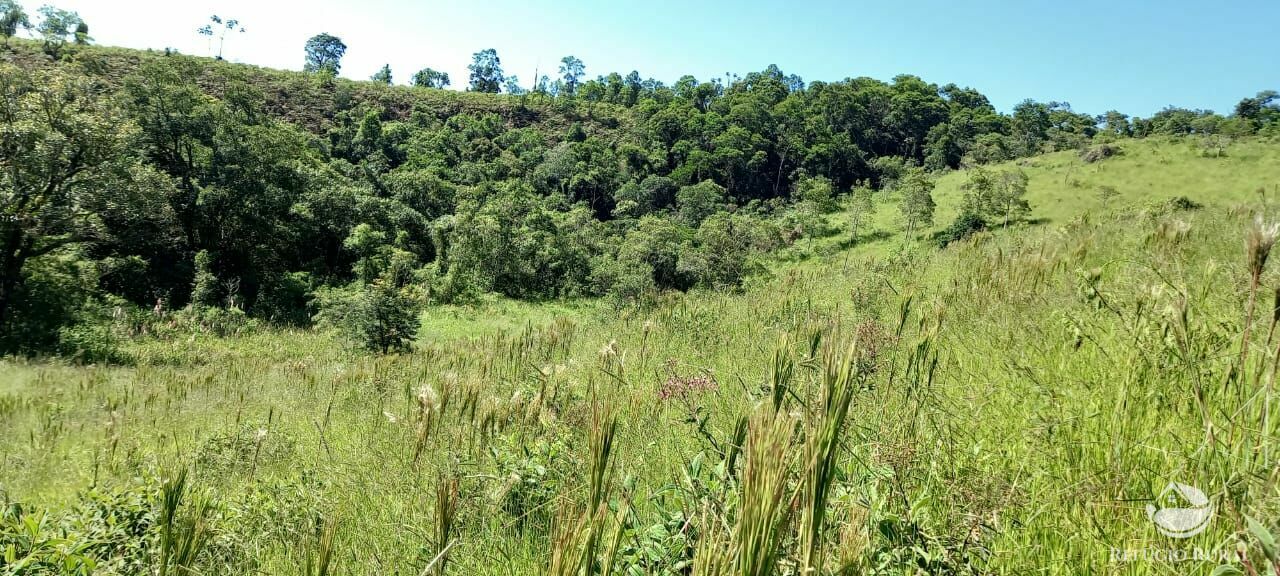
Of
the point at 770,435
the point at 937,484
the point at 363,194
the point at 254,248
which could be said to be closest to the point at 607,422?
the point at 770,435

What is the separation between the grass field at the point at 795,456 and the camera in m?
0.79

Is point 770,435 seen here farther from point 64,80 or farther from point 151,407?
point 64,80

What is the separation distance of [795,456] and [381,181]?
137 ft

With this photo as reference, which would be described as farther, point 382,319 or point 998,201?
point 998,201

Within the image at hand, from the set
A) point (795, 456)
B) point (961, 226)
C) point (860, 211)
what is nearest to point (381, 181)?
point (860, 211)

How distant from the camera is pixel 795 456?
0.66 metres

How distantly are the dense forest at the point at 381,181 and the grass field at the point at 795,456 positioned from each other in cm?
543

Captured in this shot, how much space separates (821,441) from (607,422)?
0.29 meters

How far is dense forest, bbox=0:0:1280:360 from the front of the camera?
A: 13203mm

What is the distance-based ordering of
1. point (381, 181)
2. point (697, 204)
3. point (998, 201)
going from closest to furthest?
point (998, 201) → point (381, 181) → point (697, 204)

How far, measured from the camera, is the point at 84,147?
510 inches

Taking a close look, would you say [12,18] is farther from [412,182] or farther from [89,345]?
[89,345]

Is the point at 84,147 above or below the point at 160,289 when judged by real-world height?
above

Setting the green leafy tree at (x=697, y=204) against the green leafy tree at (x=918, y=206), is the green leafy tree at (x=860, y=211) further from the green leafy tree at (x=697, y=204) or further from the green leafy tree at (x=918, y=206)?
the green leafy tree at (x=697, y=204)
